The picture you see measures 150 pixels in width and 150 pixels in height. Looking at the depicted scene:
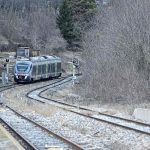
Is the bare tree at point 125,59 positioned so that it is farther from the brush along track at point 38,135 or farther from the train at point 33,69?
the train at point 33,69

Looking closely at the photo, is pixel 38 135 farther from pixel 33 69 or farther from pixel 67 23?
pixel 67 23

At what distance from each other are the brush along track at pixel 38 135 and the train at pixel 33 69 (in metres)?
34.2

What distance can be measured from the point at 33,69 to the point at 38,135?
136ft

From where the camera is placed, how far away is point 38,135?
17688 millimetres

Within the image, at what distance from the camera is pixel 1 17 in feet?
380

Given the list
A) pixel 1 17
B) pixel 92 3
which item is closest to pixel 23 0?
pixel 1 17

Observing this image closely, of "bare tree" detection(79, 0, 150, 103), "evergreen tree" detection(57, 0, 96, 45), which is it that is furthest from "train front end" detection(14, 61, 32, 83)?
"evergreen tree" detection(57, 0, 96, 45)

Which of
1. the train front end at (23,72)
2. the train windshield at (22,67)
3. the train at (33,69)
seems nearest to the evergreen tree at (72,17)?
the train at (33,69)

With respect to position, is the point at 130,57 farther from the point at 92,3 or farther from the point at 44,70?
the point at 92,3

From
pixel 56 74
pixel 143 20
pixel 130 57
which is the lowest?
pixel 56 74

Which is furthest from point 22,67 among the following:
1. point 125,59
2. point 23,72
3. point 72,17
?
point 72,17

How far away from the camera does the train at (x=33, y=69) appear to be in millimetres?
58469

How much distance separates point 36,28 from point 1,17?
9.19m

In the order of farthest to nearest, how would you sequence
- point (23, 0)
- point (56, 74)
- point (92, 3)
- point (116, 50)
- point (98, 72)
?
point (23, 0) < point (92, 3) < point (56, 74) < point (98, 72) < point (116, 50)
